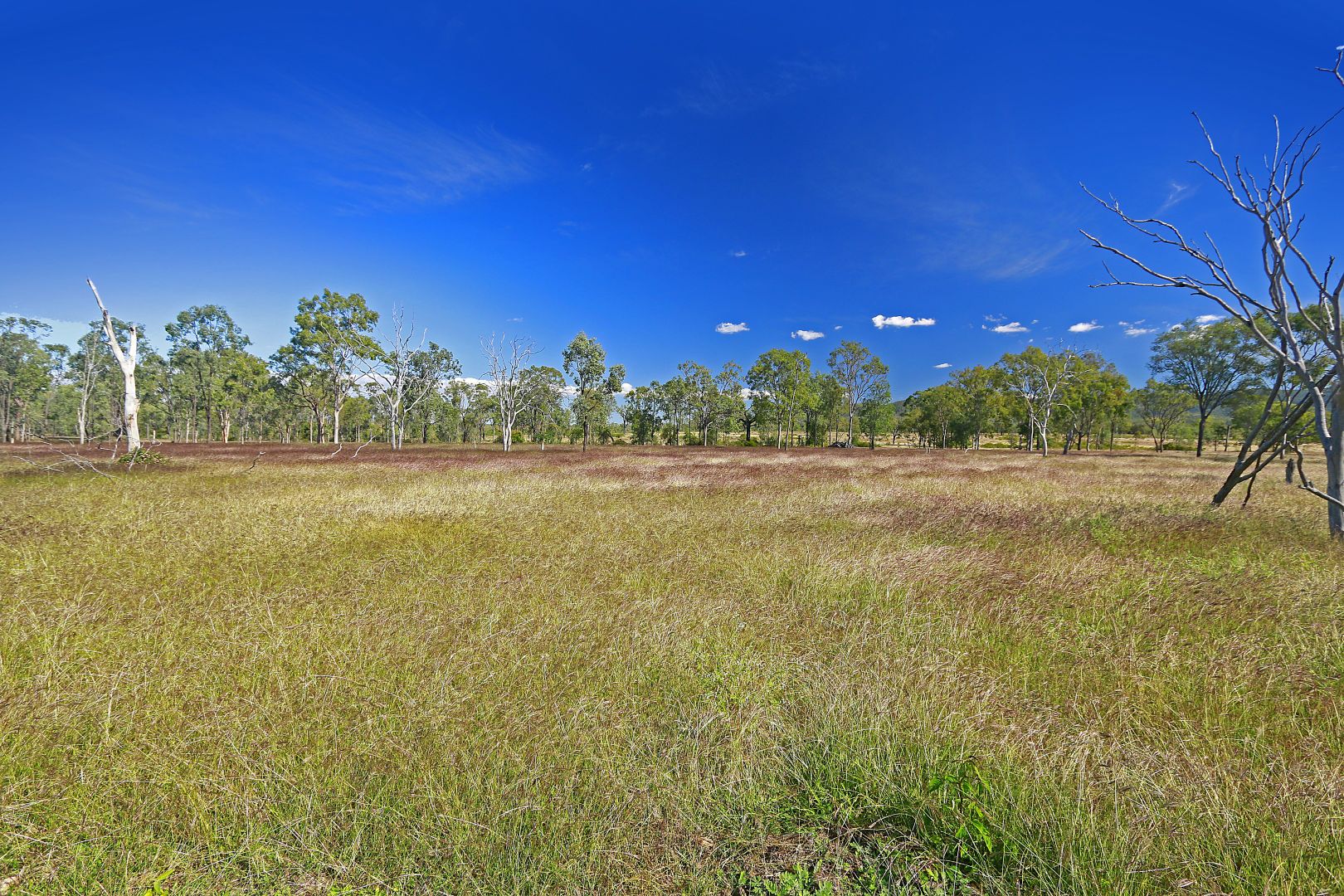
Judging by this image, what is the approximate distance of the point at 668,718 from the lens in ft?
9.37

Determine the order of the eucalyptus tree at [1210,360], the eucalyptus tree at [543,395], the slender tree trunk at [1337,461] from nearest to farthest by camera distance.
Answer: the slender tree trunk at [1337,461] < the eucalyptus tree at [1210,360] < the eucalyptus tree at [543,395]

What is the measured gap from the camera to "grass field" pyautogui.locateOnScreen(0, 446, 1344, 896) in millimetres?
1894

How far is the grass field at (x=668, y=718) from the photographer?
1894mm

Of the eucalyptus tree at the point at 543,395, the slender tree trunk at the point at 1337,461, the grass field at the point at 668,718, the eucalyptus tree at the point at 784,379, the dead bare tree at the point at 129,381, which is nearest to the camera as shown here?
the grass field at the point at 668,718

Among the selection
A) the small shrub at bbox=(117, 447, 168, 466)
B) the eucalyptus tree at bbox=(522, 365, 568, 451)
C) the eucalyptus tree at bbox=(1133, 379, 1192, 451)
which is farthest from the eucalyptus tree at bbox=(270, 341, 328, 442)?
Result: the eucalyptus tree at bbox=(1133, 379, 1192, 451)

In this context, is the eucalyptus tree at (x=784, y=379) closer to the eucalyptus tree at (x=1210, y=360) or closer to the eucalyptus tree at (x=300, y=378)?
the eucalyptus tree at (x=1210, y=360)

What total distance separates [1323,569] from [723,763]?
8.12 metres

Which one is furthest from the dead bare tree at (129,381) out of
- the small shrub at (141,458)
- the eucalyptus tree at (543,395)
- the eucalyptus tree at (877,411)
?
the eucalyptus tree at (877,411)

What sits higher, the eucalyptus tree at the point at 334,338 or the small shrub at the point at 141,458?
the eucalyptus tree at the point at 334,338

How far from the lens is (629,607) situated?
4.43 m

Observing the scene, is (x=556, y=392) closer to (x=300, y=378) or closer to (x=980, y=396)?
(x=300, y=378)

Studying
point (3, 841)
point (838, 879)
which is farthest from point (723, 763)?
point (3, 841)

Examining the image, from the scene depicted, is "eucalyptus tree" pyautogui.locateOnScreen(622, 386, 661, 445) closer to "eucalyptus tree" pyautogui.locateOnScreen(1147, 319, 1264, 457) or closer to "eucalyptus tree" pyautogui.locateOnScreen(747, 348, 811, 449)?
"eucalyptus tree" pyautogui.locateOnScreen(747, 348, 811, 449)

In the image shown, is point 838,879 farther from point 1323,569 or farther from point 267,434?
point 267,434
